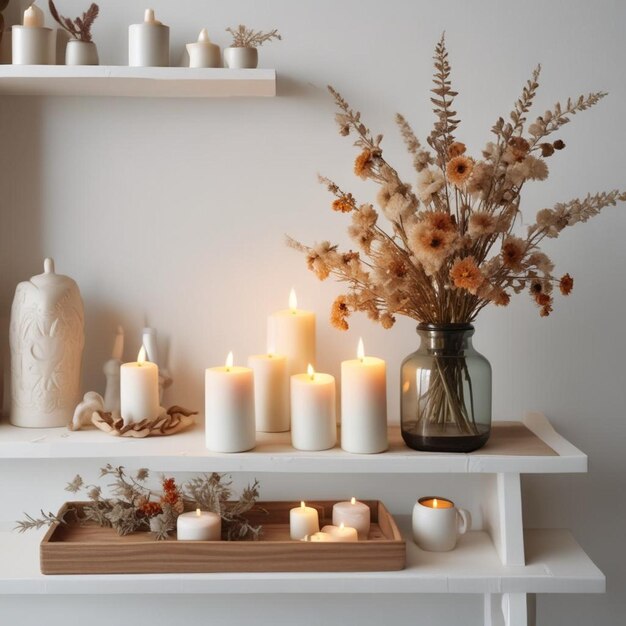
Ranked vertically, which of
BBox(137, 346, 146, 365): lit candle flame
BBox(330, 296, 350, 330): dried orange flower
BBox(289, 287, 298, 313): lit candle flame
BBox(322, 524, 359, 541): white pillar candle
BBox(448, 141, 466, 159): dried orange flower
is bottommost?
BBox(322, 524, 359, 541): white pillar candle

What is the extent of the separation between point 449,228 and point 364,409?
0.83 ft

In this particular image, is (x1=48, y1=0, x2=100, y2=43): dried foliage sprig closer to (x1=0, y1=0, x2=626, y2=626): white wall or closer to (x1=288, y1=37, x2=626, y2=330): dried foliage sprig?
(x1=0, y1=0, x2=626, y2=626): white wall

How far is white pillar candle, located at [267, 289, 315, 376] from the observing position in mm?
1145

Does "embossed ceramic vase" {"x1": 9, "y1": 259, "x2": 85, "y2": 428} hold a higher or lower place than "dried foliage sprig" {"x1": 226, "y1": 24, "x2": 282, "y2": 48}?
lower

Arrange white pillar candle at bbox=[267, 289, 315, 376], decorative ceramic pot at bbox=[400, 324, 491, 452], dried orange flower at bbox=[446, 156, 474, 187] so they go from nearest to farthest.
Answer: dried orange flower at bbox=[446, 156, 474, 187], decorative ceramic pot at bbox=[400, 324, 491, 452], white pillar candle at bbox=[267, 289, 315, 376]

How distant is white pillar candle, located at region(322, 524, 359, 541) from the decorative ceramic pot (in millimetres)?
141

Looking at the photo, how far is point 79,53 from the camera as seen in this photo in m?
1.11

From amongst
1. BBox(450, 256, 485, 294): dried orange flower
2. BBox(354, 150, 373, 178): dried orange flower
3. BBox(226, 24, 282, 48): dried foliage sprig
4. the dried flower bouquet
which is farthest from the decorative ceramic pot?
BBox(226, 24, 282, 48): dried foliage sprig

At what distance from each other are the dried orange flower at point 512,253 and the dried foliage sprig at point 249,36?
44 cm

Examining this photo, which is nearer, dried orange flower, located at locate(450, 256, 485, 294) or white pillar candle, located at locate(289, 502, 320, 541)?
dried orange flower, located at locate(450, 256, 485, 294)

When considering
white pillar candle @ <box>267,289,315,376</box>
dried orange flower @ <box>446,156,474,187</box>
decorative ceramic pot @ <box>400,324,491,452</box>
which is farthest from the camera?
white pillar candle @ <box>267,289,315,376</box>

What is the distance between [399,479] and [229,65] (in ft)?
2.10

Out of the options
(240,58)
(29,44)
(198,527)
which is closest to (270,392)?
(198,527)

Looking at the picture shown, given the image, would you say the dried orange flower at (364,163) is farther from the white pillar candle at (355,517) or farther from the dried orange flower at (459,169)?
the white pillar candle at (355,517)
